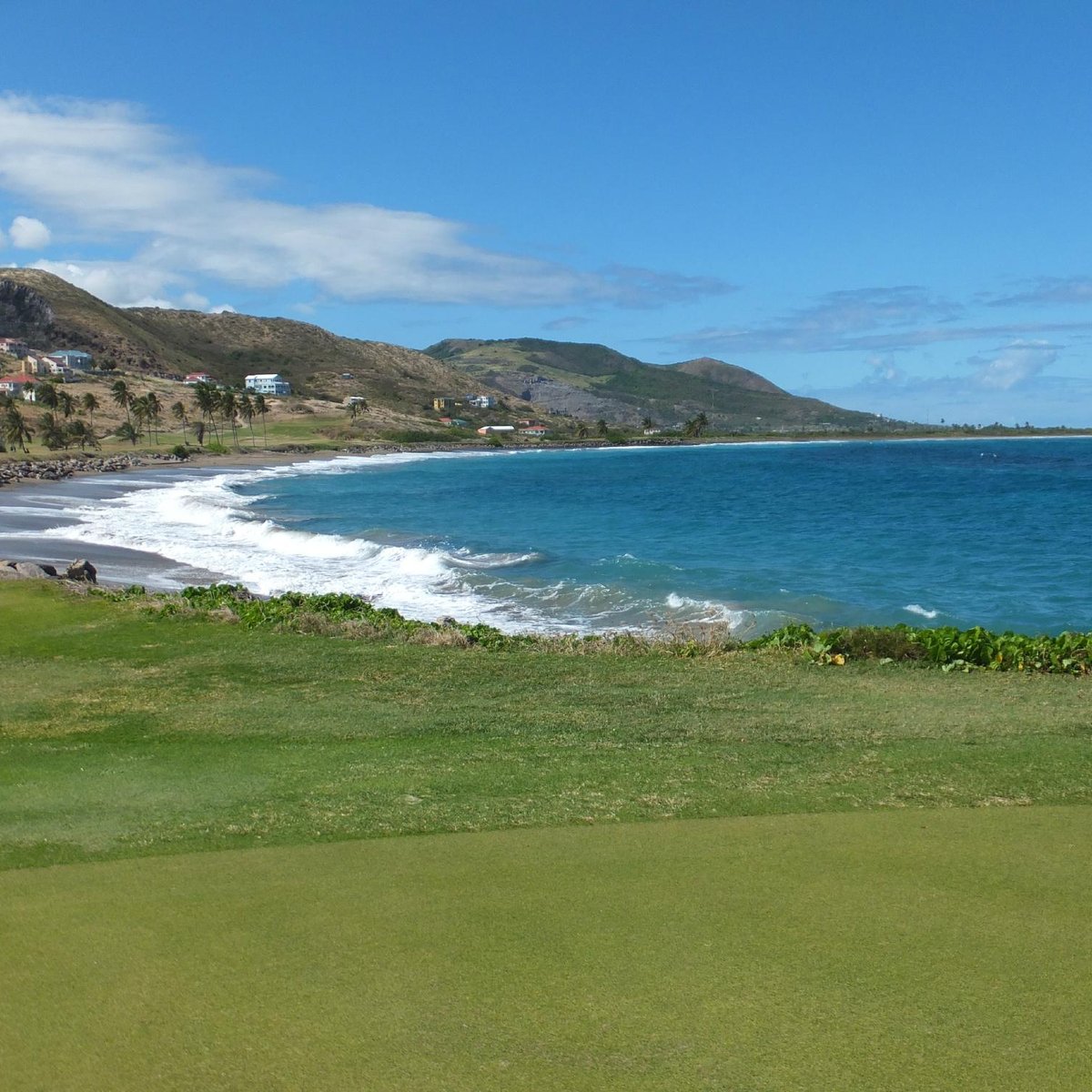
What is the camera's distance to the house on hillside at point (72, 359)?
170m

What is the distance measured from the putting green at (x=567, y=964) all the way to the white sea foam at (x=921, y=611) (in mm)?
18275

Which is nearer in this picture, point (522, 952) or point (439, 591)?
point (522, 952)

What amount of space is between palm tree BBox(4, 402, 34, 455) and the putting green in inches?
4207

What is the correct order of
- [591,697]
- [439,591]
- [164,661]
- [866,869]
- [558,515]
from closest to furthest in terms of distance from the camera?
1. [866,869]
2. [591,697]
3. [164,661]
4. [439,591]
5. [558,515]

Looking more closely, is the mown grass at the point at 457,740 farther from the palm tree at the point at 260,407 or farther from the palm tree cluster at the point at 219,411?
the palm tree at the point at 260,407

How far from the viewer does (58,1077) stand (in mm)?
4785

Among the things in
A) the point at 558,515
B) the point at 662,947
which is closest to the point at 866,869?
the point at 662,947

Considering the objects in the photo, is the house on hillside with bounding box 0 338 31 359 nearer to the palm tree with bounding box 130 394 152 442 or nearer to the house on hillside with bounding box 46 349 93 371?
the house on hillside with bounding box 46 349 93 371

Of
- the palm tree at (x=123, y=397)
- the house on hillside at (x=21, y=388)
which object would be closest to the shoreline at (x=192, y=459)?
the palm tree at (x=123, y=397)

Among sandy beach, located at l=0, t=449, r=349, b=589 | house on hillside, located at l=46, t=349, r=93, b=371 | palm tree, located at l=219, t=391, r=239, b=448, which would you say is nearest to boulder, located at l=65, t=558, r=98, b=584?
sandy beach, located at l=0, t=449, r=349, b=589

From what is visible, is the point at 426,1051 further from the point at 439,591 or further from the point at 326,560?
the point at 326,560

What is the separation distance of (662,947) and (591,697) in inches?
293

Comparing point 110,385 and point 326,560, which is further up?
point 110,385

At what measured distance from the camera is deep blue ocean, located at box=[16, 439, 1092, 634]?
26469 millimetres
